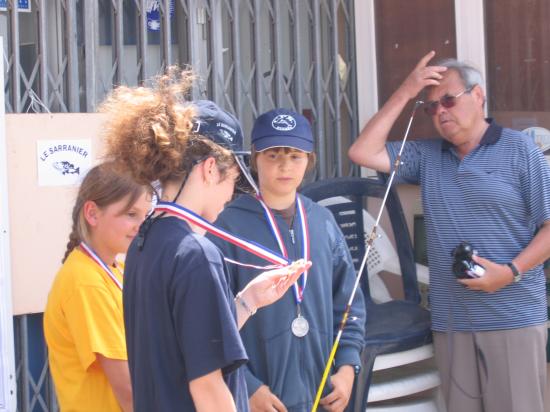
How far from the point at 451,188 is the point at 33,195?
1.93m

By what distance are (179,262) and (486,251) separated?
2.24 metres

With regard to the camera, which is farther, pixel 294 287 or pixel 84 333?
pixel 294 287

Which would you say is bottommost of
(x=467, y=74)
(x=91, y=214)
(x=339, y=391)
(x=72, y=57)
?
(x=339, y=391)

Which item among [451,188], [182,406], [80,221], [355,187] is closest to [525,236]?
[451,188]

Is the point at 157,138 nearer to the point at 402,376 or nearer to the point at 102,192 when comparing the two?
the point at 102,192

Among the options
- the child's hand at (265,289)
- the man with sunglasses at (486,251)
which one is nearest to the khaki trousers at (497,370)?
the man with sunglasses at (486,251)

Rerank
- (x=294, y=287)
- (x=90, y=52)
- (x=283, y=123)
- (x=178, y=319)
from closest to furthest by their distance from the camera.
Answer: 1. (x=178, y=319)
2. (x=294, y=287)
3. (x=283, y=123)
4. (x=90, y=52)

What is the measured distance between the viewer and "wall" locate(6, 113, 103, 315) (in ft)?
13.8

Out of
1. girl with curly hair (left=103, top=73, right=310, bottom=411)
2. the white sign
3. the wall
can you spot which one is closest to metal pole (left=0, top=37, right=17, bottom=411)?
the wall

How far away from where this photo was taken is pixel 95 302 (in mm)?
2828

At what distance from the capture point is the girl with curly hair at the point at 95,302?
277cm

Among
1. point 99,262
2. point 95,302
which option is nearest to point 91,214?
point 99,262

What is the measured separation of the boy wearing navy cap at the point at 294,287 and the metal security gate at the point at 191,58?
50.3 inches

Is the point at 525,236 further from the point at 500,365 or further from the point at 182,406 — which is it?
the point at 182,406
